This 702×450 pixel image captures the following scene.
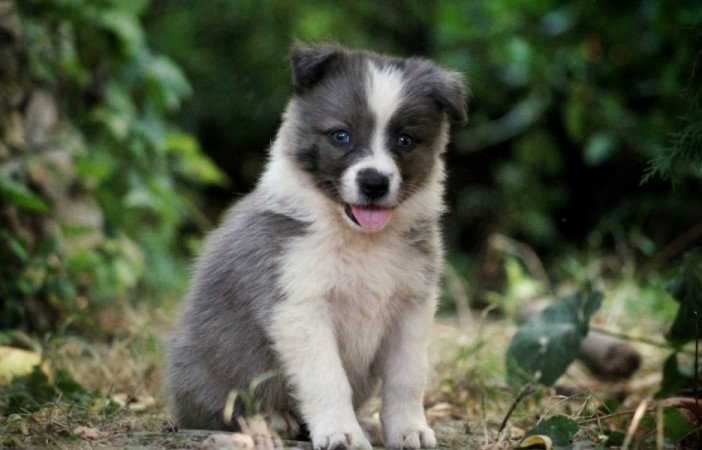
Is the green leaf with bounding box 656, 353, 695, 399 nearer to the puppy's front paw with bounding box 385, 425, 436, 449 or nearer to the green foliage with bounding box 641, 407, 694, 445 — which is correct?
the green foliage with bounding box 641, 407, 694, 445

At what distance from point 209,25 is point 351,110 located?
688 cm

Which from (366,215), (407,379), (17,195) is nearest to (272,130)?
(17,195)

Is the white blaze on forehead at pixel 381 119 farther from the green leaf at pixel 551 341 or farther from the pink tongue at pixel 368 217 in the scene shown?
the green leaf at pixel 551 341

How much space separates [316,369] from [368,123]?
40.9 inches

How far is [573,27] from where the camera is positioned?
7520 millimetres

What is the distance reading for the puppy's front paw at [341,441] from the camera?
3697mm

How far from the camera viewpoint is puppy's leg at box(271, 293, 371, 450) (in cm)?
378

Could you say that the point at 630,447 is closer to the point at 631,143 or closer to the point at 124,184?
the point at 124,184

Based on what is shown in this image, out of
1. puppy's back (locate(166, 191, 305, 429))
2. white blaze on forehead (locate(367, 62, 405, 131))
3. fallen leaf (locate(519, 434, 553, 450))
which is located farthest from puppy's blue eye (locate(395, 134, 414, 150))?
fallen leaf (locate(519, 434, 553, 450))

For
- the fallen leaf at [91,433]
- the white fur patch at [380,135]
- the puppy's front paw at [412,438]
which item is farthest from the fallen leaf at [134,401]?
the white fur patch at [380,135]

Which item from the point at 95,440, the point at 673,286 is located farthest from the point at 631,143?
the point at 95,440

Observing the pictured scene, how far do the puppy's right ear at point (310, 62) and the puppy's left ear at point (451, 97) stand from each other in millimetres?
459

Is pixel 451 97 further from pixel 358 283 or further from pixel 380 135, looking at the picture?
pixel 358 283

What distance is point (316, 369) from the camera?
3.84 m
